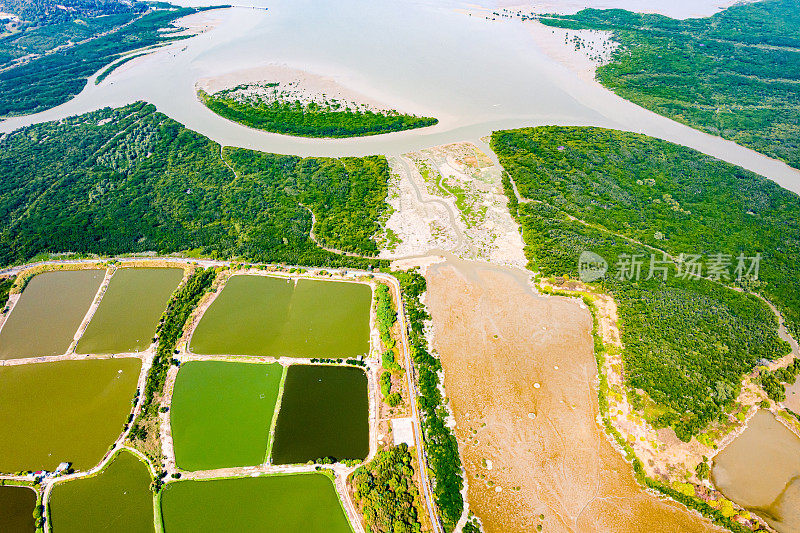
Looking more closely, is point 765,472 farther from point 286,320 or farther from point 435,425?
point 286,320

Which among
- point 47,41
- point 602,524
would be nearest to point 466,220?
point 602,524

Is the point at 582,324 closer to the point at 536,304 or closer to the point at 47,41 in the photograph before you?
the point at 536,304

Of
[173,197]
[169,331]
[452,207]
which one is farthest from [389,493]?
[173,197]

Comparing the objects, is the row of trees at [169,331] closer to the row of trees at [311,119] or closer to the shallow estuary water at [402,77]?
the shallow estuary water at [402,77]

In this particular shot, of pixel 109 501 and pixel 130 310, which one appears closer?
pixel 109 501

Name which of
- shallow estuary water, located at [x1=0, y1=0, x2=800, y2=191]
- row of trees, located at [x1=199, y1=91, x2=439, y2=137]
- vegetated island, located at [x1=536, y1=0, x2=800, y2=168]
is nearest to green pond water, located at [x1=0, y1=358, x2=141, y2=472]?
shallow estuary water, located at [x1=0, y1=0, x2=800, y2=191]

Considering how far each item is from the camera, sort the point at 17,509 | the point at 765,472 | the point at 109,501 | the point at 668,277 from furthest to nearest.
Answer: the point at 668,277 → the point at 765,472 → the point at 109,501 → the point at 17,509
